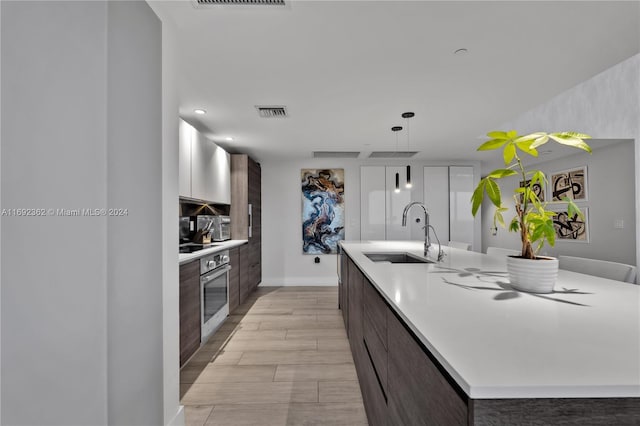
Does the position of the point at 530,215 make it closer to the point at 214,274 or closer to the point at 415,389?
the point at 415,389

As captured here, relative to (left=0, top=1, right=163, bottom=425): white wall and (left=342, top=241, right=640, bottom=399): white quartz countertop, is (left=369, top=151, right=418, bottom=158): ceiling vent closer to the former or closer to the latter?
(left=342, top=241, right=640, bottom=399): white quartz countertop

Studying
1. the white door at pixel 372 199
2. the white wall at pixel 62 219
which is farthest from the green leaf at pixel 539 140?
the white door at pixel 372 199

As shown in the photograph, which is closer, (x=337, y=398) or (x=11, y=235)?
(x=11, y=235)

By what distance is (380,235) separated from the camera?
546cm

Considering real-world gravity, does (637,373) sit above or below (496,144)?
below

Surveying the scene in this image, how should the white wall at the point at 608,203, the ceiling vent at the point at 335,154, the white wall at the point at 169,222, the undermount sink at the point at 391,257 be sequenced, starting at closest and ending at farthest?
the white wall at the point at 169,222 < the undermount sink at the point at 391,257 < the white wall at the point at 608,203 < the ceiling vent at the point at 335,154

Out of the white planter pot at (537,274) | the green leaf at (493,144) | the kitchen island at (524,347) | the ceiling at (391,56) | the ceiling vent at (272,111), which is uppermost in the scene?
the ceiling at (391,56)

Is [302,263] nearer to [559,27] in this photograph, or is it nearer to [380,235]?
[380,235]

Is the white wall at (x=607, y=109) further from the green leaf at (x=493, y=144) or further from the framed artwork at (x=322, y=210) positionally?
the green leaf at (x=493, y=144)

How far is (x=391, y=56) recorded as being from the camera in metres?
1.99

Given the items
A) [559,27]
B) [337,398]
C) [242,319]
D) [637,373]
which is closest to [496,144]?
[637,373]

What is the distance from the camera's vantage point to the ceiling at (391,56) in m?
1.58

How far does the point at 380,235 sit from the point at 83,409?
4778 mm

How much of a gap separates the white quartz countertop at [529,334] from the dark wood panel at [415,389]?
64 mm
